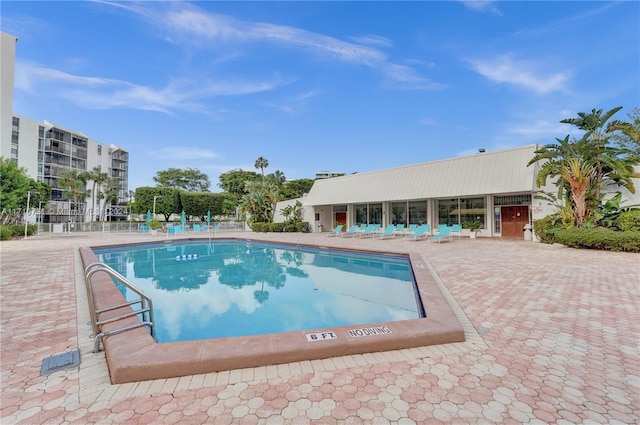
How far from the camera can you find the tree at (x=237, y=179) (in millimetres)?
48406

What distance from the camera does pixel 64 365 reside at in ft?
9.53

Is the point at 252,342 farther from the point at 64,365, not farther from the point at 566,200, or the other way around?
the point at 566,200

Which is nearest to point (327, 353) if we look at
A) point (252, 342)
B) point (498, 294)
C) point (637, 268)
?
point (252, 342)

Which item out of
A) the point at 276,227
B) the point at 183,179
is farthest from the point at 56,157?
the point at 276,227

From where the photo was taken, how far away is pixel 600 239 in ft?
35.9

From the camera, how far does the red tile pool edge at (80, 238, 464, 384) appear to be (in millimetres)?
2686

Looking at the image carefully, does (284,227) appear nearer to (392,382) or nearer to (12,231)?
(12,231)

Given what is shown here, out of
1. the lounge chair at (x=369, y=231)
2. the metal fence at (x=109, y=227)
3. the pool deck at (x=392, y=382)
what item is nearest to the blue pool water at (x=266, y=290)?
the pool deck at (x=392, y=382)

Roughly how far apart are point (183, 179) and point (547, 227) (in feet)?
189

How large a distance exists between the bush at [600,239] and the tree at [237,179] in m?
42.2

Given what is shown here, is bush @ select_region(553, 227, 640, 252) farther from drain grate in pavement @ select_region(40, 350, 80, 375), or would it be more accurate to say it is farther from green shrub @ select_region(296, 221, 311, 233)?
green shrub @ select_region(296, 221, 311, 233)

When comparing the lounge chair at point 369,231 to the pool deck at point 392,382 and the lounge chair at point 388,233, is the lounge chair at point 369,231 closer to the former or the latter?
the lounge chair at point 388,233

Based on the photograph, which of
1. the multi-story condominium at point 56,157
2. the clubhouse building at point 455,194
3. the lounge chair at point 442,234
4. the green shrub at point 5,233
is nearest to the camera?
the clubhouse building at point 455,194

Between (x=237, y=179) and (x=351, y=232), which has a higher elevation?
(x=237, y=179)
